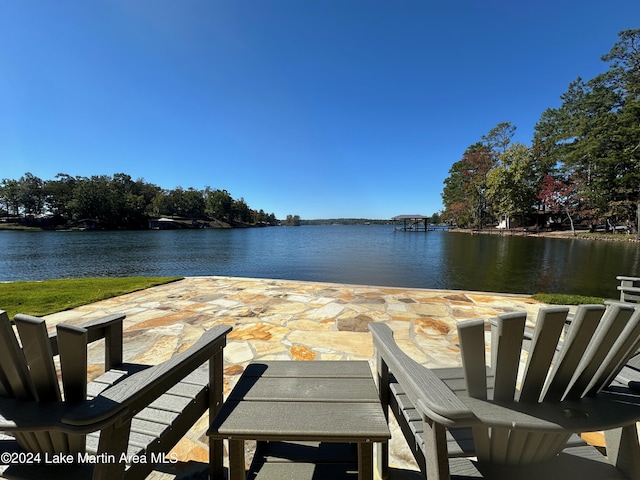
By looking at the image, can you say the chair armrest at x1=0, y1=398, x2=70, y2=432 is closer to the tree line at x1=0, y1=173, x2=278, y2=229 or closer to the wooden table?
the wooden table

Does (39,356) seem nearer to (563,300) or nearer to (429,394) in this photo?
(429,394)

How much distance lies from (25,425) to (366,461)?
107 centimetres

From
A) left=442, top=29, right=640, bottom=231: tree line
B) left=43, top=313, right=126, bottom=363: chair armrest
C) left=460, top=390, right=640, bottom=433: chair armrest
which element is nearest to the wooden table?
left=460, top=390, right=640, bottom=433: chair armrest

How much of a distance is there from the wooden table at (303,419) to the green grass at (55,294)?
4.40 m

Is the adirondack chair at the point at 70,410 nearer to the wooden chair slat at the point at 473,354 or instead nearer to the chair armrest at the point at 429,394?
the chair armrest at the point at 429,394

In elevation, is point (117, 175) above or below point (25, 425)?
above

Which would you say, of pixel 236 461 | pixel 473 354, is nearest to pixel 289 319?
pixel 236 461

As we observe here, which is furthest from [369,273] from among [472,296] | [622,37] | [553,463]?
[622,37]

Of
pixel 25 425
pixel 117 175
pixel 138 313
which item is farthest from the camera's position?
pixel 117 175

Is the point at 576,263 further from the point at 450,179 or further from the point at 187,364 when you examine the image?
the point at 450,179

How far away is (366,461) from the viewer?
3.30 ft

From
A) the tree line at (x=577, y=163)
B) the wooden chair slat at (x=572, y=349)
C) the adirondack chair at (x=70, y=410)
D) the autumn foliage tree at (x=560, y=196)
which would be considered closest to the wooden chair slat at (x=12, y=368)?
the adirondack chair at (x=70, y=410)

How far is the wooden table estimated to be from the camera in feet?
3.11

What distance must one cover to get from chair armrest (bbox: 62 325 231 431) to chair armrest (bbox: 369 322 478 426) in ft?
2.66
